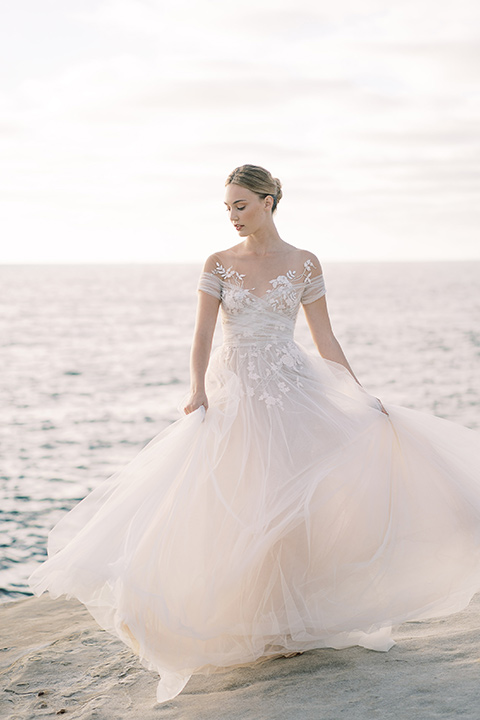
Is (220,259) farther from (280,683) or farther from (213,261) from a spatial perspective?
(280,683)

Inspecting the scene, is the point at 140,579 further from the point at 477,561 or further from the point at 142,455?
the point at 477,561

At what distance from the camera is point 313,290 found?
450 centimetres

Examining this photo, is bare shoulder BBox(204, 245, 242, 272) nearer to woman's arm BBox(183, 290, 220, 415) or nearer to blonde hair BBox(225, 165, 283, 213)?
woman's arm BBox(183, 290, 220, 415)

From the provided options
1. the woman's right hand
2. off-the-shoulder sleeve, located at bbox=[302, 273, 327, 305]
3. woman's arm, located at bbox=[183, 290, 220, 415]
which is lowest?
the woman's right hand

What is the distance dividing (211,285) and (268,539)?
1506 millimetres

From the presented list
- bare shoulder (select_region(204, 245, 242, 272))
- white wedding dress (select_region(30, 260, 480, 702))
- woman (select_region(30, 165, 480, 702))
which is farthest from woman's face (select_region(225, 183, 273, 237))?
Result: white wedding dress (select_region(30, 260, 480, 702))

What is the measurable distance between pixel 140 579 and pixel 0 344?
33993 millimetres

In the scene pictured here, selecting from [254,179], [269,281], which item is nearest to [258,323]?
[269,281]

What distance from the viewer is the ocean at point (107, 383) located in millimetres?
11539

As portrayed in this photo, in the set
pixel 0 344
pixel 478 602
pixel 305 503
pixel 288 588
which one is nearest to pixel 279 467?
pixel 305 503

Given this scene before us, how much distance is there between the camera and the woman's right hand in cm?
409

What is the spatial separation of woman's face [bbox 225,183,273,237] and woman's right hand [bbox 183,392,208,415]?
982 millimetres

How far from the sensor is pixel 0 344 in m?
35.7

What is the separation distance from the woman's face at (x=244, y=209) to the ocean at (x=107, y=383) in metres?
1.06
